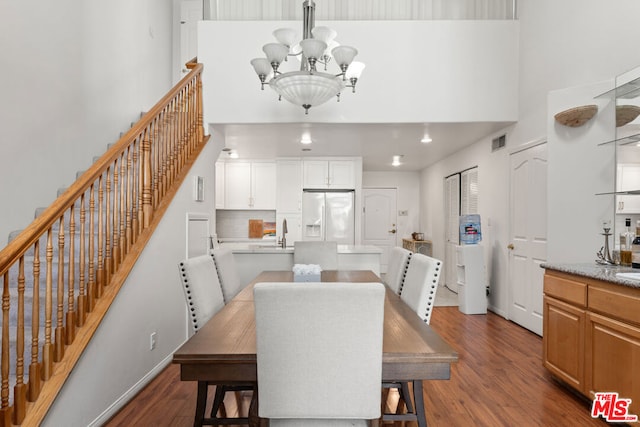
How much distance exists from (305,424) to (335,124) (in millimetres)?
3625

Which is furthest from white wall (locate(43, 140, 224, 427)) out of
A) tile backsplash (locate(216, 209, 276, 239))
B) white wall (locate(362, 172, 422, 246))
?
white wall (locate(362, 172, 422, 246))

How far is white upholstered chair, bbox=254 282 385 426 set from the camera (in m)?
1.21

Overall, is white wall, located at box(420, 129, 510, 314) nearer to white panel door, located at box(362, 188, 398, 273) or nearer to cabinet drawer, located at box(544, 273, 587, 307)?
cabinet drawer, located at box(544, 273, 587, 307)

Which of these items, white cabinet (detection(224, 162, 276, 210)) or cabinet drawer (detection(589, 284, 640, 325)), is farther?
white cabinet (detection(224, 162, 276, 210))

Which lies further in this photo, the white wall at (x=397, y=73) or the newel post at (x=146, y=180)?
the white wall at (x=397, y=73)

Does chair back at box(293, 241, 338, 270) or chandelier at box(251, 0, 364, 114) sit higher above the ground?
chandelier at box(251, 0, 364, 114)

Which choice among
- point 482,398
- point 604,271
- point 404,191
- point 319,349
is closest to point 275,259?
point 482,398

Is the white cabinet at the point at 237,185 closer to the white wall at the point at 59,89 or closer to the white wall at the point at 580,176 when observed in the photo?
the white wall at the point at 59,89

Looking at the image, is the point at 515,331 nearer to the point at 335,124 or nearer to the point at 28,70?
the point at 335,124

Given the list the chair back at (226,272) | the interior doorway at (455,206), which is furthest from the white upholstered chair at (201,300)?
the interior doorway at (455,206)

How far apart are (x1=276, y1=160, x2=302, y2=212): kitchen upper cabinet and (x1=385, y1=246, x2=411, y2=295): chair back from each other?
405cm

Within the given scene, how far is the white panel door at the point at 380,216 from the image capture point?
28.7 ft

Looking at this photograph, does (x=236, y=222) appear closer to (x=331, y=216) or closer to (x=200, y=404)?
(x=331, y=216)

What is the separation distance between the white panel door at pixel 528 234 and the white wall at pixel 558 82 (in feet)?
0.52
